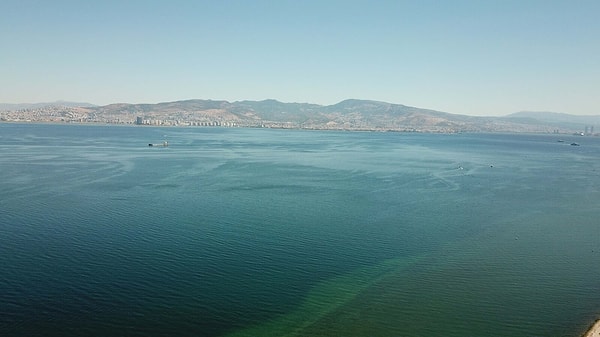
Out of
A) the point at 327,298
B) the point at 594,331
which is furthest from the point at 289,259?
the point at 594,331

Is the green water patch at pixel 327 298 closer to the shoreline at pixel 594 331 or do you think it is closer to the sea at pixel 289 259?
the sea at pixel 289 259

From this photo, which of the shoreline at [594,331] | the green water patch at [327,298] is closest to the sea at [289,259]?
the green water patch at [327,298]

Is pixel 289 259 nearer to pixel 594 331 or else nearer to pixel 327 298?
pixel 327 298

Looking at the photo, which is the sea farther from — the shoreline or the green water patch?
the shoreline

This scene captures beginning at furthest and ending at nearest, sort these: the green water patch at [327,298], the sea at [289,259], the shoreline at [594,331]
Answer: the sea at [289,259]
the green water patch at [327,298]
the shoreline at [594,331]

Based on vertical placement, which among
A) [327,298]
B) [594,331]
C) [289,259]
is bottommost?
[327,298]

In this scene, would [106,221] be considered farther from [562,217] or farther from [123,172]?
[562,217]

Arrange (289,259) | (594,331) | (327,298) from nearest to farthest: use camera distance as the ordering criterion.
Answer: (594,331), (327,298), (289,259)
